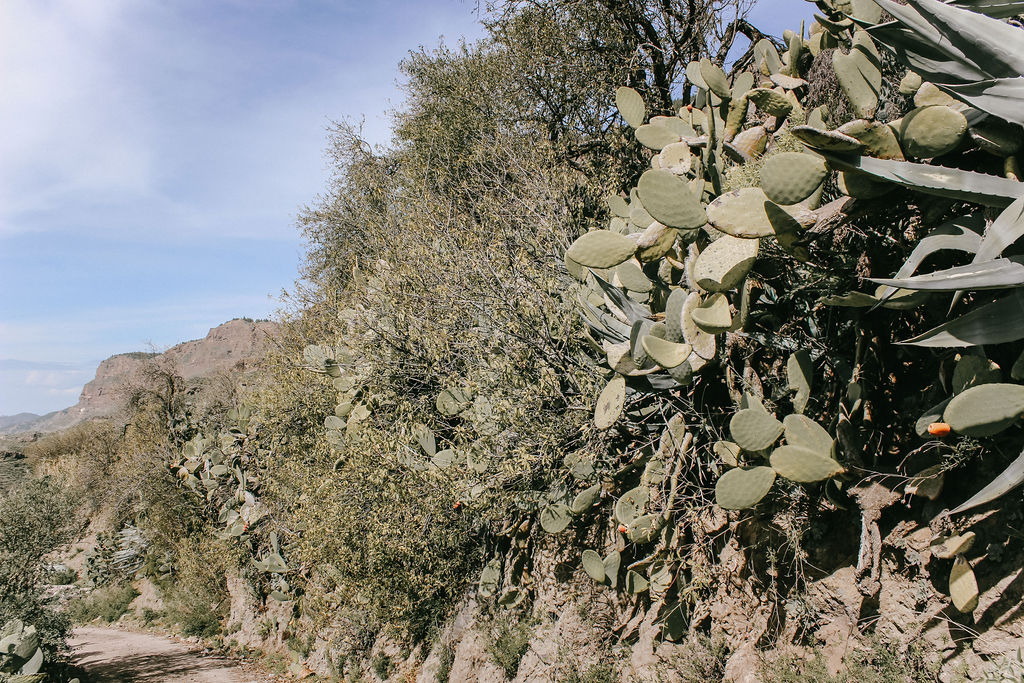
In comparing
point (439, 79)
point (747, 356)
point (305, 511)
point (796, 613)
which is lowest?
point (796, 613)

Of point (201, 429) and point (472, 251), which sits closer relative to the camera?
point (472, 251)

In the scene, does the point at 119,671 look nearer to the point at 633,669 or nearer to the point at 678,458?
the point at 633,669

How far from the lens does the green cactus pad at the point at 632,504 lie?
4348mm

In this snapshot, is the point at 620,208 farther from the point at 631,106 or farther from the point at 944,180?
the point at 944,180

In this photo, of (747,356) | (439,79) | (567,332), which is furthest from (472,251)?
(439,79)

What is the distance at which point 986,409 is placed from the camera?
228 cm

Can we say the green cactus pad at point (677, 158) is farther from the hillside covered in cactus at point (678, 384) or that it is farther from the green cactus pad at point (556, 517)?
the green cactus pad at point (556, 517)

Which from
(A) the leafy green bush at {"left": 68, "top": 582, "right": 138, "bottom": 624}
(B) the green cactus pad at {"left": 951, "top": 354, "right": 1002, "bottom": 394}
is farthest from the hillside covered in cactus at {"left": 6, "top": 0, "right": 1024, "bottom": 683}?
(A) the leafy green bush at {"left": 68, "top": 582, "right": 138, "bottom": 624}

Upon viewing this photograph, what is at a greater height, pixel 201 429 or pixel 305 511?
pixel 201 429

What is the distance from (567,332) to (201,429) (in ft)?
38.9

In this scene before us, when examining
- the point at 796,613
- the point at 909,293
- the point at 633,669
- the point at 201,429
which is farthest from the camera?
the point at 201,429

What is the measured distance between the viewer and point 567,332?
5.34m

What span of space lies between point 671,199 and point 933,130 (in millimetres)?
1057

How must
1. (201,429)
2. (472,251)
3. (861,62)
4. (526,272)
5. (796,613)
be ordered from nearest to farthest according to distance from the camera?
1. (861,62)
2. (796,613)
3. (526,272)
4. (472,251)
5. (201,429)
